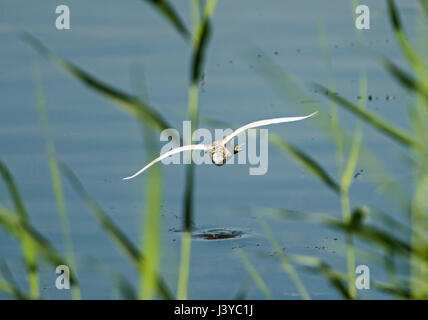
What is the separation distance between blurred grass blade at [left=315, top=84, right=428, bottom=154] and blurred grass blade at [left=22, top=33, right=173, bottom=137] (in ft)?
0.96

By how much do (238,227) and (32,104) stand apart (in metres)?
1.98

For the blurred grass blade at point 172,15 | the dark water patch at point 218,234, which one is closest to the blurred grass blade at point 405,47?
the blurred grass blade at point 172,15

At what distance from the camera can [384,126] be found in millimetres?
1255

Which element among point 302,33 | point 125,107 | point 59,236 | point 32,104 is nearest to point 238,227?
point 59,236

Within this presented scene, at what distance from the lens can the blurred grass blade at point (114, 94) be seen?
1083 millimetres

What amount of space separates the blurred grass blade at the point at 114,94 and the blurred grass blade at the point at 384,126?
0.29 meters

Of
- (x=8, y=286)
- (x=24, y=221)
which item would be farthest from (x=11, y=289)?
(x=24, y=221)

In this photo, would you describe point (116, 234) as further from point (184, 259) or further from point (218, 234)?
point (218, 234)

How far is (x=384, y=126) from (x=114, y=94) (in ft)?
1.29

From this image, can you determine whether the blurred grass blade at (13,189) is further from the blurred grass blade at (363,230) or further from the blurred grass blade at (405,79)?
the blurred grass blade at (405,79)

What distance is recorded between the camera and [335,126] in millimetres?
1324

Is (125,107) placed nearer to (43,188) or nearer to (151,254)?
(151,254)

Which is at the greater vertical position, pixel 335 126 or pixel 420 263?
pixel 335 126
